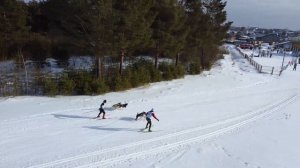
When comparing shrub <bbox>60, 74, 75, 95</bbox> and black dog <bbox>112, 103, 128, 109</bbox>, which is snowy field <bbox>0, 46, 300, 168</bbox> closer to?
black dog <bbox>112, 103, 128, 109</bbox>

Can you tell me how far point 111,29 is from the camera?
23625 millimetres

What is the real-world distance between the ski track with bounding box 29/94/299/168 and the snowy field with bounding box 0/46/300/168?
0.04m

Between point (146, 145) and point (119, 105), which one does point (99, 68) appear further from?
point (146, 145)

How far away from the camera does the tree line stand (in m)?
23.5

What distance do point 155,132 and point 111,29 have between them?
9.26 metres

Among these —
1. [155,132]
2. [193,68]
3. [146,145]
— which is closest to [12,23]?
[155,132]

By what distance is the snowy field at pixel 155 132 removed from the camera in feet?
46.5

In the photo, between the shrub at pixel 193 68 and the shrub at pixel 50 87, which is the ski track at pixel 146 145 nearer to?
the shrub at pixel 50 87

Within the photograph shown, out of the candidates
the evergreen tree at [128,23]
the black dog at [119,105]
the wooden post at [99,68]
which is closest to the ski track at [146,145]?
the black dog at [119,105]

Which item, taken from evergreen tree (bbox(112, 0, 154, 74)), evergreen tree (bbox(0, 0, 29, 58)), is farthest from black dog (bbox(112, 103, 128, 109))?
evergreen tree (bbox(0, 0, 29, 58))

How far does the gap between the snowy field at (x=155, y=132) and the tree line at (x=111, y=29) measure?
13.4 feet

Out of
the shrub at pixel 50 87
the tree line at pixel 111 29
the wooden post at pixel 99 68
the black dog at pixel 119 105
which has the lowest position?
the black dog at pixel 119 105

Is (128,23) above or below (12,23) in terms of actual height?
above

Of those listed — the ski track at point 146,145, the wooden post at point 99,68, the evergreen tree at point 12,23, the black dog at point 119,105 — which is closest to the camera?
the ski track at point 146,145
